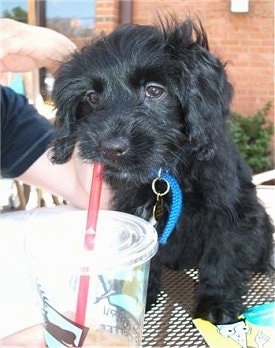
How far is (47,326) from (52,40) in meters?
0.84

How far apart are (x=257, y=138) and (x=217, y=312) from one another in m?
4.01

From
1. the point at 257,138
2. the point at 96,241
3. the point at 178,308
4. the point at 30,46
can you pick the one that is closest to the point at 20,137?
the point at 30,46

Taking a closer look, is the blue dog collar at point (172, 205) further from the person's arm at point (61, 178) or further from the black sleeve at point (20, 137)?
the black sleeve at point (20, 137)

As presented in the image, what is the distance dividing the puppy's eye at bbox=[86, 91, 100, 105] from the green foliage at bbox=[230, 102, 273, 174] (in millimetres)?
3639

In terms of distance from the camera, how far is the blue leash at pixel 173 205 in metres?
0.99

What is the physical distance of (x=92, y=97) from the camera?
107 centimetres

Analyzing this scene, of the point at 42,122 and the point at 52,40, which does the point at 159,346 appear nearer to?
the point at 52,40

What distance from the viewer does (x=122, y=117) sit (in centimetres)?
95

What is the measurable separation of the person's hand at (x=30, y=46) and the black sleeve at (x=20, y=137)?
231 millimetres

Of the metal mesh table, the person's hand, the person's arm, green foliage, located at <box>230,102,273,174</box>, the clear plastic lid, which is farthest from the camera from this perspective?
green foliage, located at <box>230,102,273,174</box>

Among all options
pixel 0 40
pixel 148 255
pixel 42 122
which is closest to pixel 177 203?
pixel 148 255

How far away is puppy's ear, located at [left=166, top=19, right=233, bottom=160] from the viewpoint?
3.09 ft

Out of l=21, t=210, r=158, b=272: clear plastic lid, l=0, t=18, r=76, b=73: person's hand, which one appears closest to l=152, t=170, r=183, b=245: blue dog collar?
l=21, t=210, r=158, b=272: clear plastic lid

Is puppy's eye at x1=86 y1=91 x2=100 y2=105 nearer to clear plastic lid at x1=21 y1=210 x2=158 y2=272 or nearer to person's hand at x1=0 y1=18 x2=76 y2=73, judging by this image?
person's hand at x1=0 y1=18 x2=76 y2=73
